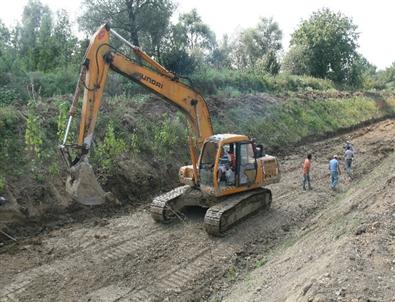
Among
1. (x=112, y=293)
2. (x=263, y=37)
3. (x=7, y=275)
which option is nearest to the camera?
(x=112, y=293)

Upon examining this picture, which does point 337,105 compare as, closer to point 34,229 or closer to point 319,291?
point 34,229

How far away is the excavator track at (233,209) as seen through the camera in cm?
1080

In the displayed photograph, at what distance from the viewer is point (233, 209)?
1134 cm

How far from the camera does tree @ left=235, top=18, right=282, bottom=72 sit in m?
59.2

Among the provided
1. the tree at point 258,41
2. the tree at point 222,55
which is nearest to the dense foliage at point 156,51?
the tree at point 222,55

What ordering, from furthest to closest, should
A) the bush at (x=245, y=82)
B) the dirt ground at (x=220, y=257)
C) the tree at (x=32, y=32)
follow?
the bush at (x=245, y=82)
the tree at (x=32, y=32)
the dirt ground at (x=220, y=257)

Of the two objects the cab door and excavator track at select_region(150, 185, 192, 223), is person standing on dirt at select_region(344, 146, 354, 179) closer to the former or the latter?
the cab door

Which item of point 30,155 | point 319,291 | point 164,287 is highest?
point 30,155

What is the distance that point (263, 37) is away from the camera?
197 ft

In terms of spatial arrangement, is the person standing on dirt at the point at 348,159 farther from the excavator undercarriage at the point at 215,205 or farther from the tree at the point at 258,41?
the tree at the point at 258,41

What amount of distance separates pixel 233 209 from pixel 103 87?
14.1 feet

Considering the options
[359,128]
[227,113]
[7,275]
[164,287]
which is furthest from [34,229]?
[359,128]

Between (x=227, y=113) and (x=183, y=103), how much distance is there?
9.60 metres

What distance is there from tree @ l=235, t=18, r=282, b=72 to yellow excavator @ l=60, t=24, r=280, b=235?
47.6 m
